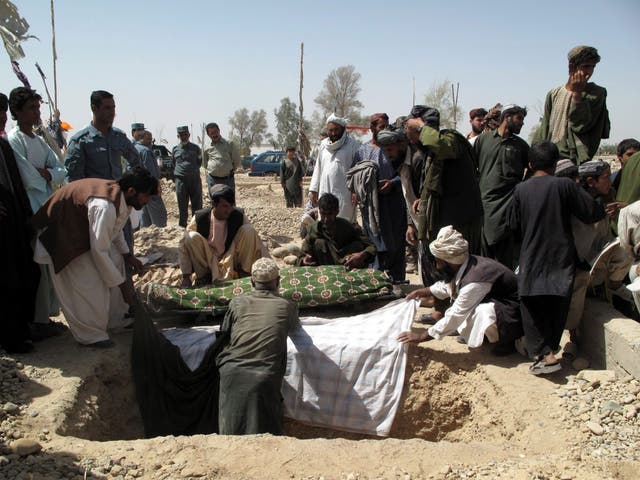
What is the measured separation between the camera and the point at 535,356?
154 inches

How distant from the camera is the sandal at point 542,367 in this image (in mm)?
3789

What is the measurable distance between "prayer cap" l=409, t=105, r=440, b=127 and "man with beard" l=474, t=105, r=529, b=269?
655mm

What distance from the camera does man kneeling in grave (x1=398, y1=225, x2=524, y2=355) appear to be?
4.01 m

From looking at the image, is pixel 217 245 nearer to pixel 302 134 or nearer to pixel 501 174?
pixel 501 174

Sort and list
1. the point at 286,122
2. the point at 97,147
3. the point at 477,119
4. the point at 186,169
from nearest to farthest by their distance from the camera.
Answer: the point at 97,147
the point at 477,119
the point at 186,169
the point at 286,122

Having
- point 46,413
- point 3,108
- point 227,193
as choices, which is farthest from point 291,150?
point 46,413

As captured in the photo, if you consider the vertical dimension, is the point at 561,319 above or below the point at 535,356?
above

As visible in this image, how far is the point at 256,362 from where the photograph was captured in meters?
3.64

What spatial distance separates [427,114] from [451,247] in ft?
4.06

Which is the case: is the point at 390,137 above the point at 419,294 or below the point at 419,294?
above

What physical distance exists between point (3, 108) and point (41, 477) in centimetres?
275

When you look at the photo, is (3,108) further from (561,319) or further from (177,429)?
(561,319)

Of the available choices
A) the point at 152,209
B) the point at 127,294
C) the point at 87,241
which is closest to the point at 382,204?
the point at 127,294

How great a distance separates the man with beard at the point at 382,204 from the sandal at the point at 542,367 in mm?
1956
